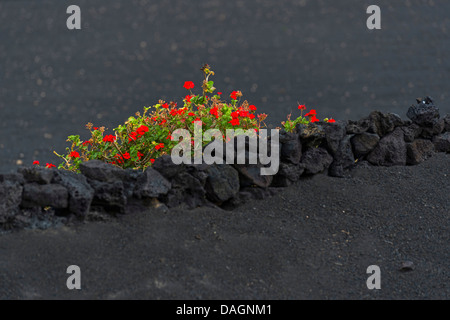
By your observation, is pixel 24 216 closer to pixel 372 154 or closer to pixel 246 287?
pixel 246 287

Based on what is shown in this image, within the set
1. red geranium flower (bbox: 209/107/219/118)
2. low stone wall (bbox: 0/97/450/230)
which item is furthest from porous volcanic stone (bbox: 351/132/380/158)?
red geranium flower (bbox: 209/107/219/118)

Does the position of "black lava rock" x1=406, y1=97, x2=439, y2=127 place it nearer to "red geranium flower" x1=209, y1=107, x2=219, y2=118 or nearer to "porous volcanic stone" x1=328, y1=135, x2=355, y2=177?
"porous volcanic stone" x1=328, y1=135, x2=355, y2=177

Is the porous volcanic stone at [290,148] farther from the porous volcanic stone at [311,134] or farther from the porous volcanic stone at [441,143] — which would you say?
the porous volcanic stone at [441,143]

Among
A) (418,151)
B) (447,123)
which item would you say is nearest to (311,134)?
(418,151)

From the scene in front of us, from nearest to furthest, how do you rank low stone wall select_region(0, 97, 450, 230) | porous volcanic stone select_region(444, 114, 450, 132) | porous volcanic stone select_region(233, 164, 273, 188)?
low stone wall select_region(0, 97, 450, 230) → porous volcanic stone select_region(233, 164, 273, 188) → porous volcanic stone select_region(444, 114, 450, 132)

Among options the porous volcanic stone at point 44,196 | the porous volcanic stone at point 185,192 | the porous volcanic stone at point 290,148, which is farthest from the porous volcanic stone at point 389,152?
the porous volcanic stone at point 44,196
